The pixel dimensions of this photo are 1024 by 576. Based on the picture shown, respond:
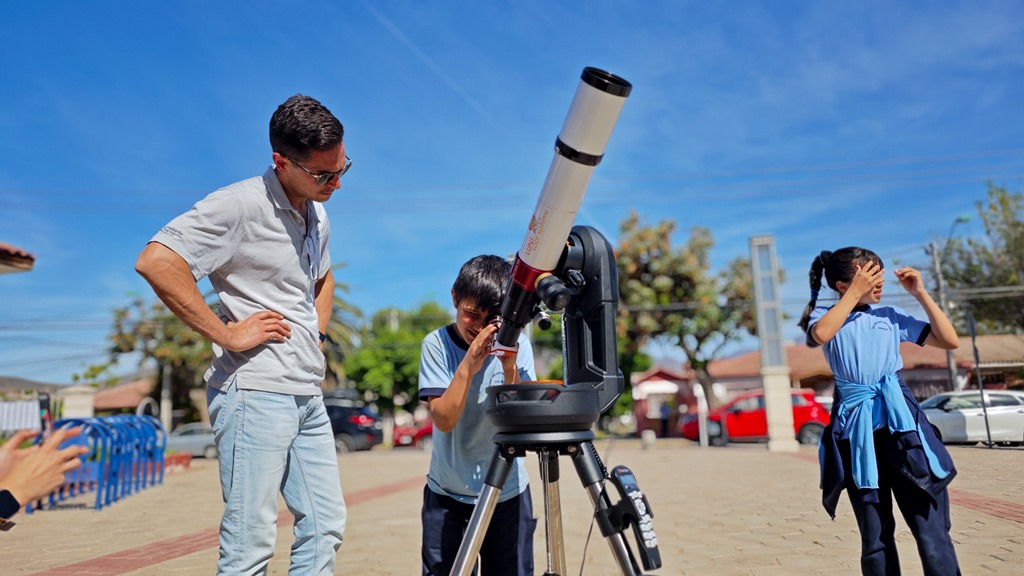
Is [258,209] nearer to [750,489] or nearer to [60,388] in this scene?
[750,489]

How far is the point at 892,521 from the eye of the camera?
8.46ft

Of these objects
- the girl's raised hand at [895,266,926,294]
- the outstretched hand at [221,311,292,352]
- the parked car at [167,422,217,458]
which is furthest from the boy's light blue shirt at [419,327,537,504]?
the parked car at [167,422,217,458]

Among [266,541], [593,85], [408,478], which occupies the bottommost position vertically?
[408,478]

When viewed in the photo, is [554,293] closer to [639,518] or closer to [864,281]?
[639,518]

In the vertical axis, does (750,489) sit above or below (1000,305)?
below

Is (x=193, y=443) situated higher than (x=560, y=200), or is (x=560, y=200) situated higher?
(x=560, y=200)

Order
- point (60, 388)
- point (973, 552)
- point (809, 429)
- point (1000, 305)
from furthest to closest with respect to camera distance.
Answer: point (809, 429), point (60, 388), point (1000, 305), point (973, 552)

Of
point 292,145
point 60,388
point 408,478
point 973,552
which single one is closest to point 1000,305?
point 973,552

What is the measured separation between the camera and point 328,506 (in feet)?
7.90

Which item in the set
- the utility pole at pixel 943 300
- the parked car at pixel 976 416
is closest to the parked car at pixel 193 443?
the utility pole at pixel 943 300

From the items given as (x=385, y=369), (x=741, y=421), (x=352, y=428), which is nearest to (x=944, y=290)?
(x=741, y=421)

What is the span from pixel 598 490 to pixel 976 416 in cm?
232

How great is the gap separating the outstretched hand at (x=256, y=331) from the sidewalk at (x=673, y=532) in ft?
3.55

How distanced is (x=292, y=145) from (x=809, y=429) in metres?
15.0
